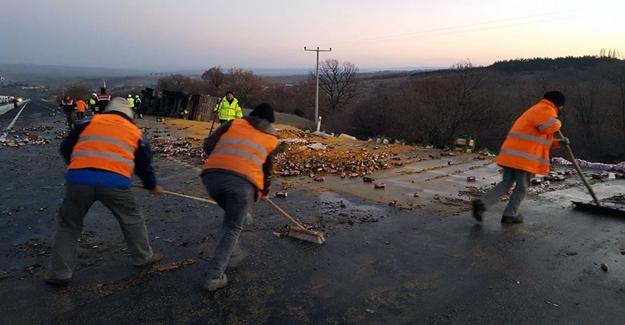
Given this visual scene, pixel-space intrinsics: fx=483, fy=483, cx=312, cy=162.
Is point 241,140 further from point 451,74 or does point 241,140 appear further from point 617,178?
point 451,74

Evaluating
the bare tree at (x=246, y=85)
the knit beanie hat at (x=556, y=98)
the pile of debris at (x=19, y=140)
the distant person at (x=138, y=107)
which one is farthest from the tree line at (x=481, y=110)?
the knit beanie hat at (x=556, y=98)

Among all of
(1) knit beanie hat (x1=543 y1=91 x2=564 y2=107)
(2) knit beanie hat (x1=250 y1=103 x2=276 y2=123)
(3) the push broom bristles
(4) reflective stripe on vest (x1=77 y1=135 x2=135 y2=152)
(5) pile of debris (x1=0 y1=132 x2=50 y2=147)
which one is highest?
(1) knit beanie hat (x1=543 y1=91 x2=564 y2=107)

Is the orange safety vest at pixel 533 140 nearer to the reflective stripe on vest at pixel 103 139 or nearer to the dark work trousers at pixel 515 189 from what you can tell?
the dark work trousers at pixel 515 189

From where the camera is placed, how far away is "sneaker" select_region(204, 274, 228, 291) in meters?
4.62

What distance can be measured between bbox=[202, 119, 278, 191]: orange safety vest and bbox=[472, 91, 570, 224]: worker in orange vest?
3.75 metres

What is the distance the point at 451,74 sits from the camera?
45062 millimetres

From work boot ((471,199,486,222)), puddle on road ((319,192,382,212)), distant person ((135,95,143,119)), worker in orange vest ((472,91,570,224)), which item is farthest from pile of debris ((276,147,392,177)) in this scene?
distant person ((135,95,143,119))

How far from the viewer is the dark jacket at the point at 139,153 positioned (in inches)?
188

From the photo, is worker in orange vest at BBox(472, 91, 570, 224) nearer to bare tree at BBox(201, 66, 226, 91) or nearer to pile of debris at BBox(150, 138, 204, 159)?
pile of debris at BBox(150, 138, 204, 159)

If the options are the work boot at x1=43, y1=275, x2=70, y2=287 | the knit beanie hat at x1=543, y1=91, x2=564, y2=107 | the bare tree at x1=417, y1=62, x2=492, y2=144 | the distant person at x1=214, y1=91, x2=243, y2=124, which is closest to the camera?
the work boot at x1=43, y1=275, x2=70, y2=287

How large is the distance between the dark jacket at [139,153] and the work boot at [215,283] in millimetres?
1257

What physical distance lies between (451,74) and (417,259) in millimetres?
42182

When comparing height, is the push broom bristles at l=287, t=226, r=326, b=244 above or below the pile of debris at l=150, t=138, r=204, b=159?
above

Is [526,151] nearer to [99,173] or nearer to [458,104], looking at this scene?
[99,173]
